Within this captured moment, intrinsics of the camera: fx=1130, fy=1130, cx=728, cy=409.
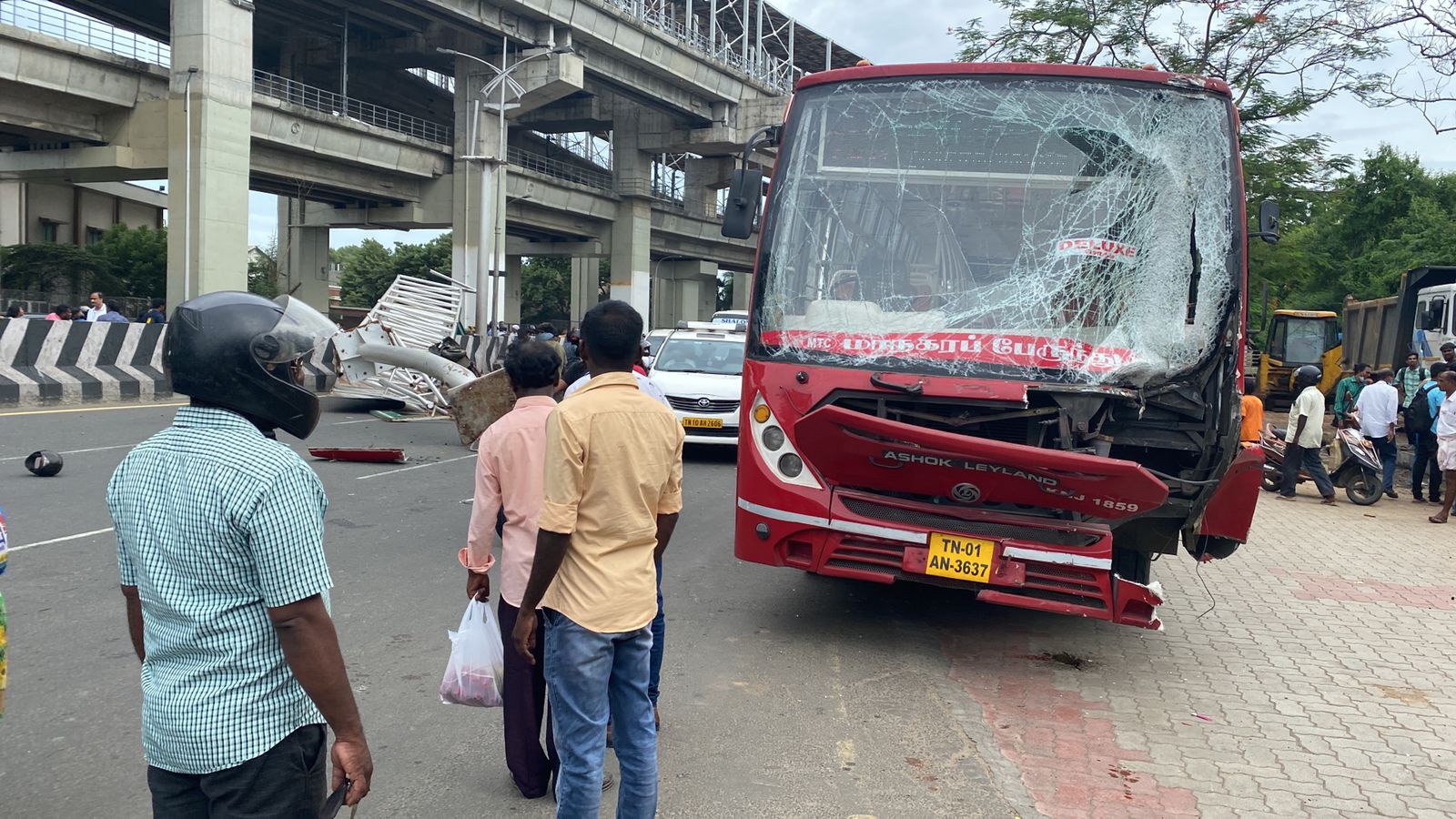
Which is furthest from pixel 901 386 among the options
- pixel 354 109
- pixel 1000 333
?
pixel 354 109

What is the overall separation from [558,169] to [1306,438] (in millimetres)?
43494

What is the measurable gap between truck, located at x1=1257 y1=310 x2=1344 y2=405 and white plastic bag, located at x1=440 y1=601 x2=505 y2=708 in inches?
1258

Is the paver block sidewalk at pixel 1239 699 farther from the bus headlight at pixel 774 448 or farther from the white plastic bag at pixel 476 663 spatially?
the white plastic bag at pixel 476 663

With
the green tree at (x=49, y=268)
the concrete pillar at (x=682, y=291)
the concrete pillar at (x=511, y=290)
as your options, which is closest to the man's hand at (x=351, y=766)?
the green tree at (x=49, y=268)

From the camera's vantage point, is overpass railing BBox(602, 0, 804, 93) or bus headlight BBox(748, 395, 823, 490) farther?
overpass railing BBox(602, 0, 804, 93)

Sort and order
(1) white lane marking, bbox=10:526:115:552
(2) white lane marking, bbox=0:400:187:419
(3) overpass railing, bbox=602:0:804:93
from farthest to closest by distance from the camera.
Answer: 1. (3) overpass railing, bbox=602:0:804:93
2. (2) white lane marking, bbox=0:400:187:419
3. (1) white lane marking, bbox=10:526:115:552

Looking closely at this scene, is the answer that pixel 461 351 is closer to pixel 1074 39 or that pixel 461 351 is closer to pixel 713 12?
pixel 1074 39

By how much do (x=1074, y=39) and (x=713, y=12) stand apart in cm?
3043

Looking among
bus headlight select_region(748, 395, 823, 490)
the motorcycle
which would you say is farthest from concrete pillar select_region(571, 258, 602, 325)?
bus headlight select_region(748, 395, 823, 490)

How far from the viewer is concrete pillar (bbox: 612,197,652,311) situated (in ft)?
166

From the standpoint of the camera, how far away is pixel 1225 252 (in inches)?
233

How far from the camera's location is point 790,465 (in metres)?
6.03

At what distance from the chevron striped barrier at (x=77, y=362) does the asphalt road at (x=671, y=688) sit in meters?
9.53

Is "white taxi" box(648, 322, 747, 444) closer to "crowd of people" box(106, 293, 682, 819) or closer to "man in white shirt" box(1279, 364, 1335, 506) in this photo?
"man in white shirt" box(1279, 364, 1335, 506)
